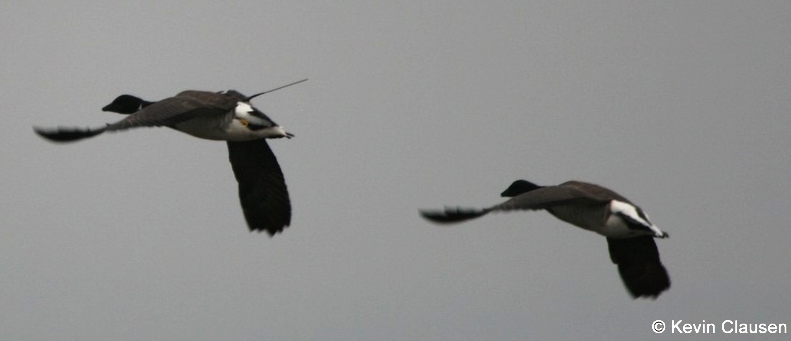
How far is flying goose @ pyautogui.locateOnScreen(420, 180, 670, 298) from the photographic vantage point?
2781 centimetres

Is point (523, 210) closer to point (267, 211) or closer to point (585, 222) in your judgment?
Answer: point (585, 222)

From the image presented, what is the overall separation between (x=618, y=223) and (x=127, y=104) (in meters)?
9.23

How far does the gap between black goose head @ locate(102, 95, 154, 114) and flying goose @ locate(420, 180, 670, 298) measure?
25.1 feet

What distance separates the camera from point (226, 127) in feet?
97.3

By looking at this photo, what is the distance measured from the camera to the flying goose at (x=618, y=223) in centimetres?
2781

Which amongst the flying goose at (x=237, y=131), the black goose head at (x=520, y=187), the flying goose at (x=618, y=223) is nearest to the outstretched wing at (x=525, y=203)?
the flying goose at (x=618, y=223)

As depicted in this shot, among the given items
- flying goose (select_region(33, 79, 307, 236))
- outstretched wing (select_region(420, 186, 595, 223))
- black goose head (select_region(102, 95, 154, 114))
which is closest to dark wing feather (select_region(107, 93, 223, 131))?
flying goose (select_region(33, 79, 307, 236))

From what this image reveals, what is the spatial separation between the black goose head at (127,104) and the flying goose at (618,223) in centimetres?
765

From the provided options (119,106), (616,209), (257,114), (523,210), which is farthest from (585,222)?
(119,106)

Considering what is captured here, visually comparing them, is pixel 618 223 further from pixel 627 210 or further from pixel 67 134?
pixel 67 134

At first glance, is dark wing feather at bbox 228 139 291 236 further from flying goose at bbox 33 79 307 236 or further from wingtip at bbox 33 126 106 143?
wingtip at bbox 33 126 106 143

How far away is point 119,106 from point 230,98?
3.07 meters

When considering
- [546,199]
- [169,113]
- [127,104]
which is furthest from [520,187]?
[127,104]

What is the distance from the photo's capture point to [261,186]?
104 feet
